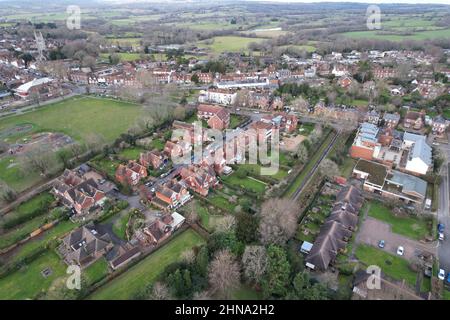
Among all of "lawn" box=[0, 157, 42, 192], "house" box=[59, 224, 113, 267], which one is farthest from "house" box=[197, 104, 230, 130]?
"house" box=[59, 224, 113, 267]

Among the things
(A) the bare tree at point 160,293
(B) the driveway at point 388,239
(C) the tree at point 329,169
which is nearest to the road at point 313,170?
(C) the tree at point 329,169

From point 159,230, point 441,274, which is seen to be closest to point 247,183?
point 159,230

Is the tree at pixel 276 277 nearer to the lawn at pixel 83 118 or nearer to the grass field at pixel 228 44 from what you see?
the lawn at pixel 83 118

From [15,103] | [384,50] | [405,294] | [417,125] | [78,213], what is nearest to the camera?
[405,294]

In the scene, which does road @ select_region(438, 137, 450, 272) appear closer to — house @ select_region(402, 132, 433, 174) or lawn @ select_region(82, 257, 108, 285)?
house @ select_region(402, 132, 433, 174)

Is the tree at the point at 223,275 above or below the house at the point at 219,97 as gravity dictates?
below

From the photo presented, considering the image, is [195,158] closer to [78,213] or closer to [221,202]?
[221,202]

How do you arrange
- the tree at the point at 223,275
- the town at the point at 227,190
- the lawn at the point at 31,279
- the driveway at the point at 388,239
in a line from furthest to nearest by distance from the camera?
1. the driveway at the point at 388,239
2. the lawn at the point at 31,279
3. the town at the point at 227,190
4. the tree at the point at 223,275
